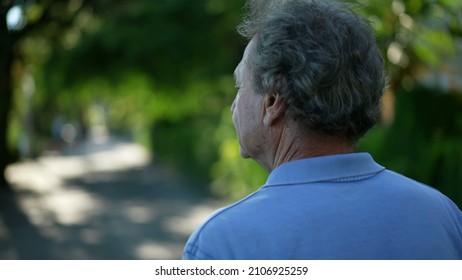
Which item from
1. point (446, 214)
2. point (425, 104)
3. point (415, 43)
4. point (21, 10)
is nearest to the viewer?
point (446, 214)

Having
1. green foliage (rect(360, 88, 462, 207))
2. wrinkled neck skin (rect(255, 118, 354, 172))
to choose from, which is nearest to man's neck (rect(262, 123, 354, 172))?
wrinkled neck skin (rect(255, 118, 354, 172))

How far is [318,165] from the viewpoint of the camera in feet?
4.30

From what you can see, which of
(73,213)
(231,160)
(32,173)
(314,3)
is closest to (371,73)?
(314,3)

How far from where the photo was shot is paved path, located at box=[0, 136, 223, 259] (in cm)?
791

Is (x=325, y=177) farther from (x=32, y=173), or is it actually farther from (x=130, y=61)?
(x=32, y=173)

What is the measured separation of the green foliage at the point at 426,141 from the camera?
4.57 meters

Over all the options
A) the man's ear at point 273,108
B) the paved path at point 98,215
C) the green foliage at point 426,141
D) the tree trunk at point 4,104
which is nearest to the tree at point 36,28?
the tree trunk at point 4,104

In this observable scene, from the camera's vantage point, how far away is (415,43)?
4.52 m

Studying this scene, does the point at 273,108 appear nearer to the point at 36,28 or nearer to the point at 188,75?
the point at 188,75

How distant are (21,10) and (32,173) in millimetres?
7003

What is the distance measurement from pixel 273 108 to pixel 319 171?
6.2 inches

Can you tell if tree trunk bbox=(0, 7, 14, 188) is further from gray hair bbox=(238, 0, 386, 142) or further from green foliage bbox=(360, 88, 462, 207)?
gray hair bbox=(238, 0, 386, 142)

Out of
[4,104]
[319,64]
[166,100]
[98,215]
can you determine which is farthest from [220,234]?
[4,104]

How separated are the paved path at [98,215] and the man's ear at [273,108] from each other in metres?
6.13
